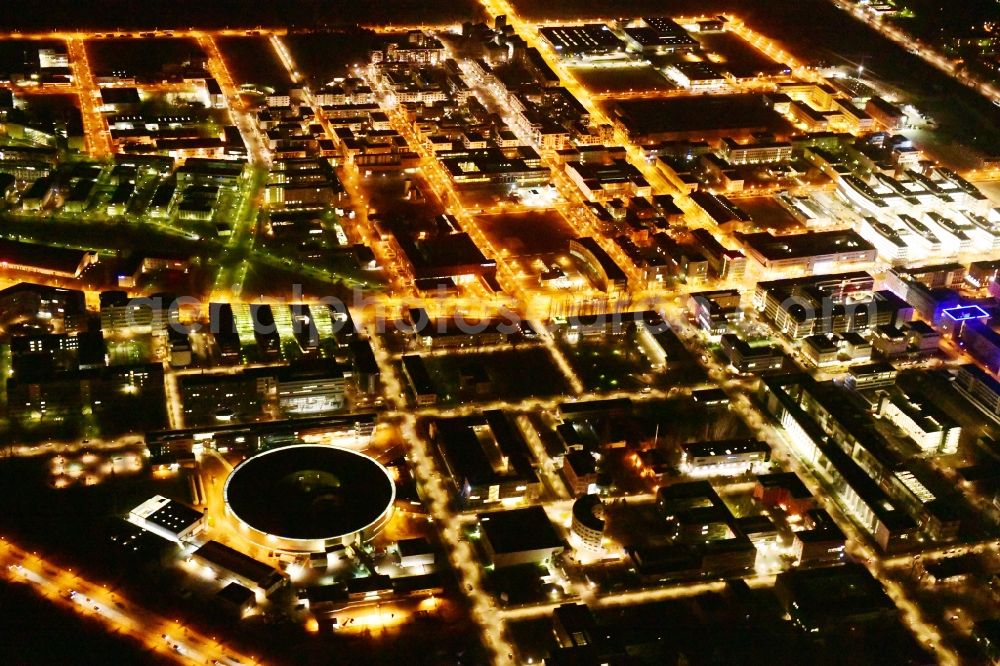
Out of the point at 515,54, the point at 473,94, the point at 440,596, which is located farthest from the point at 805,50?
the point at 440,596

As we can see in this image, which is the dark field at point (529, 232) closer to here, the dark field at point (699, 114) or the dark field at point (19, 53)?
the dark field at point (699, 114)

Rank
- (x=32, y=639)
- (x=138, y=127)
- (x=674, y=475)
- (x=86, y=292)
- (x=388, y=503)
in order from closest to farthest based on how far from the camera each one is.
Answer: (x=32, y=639), (x=388, y=503), (x=674, y=475), (x=86, y=292), (x=138, y=127)

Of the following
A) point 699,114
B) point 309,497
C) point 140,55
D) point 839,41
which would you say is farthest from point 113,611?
point 839,41

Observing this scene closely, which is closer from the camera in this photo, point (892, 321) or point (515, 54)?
point (892, 321)

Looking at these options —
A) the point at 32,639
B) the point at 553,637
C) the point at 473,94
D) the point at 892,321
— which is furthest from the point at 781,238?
the point at 32,639

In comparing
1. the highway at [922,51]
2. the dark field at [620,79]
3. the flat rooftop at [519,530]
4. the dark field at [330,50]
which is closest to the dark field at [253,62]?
the dark field at [330,50]

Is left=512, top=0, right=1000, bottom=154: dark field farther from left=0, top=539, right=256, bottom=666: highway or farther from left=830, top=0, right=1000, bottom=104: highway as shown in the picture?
left=0, top=539, right=256, bottom=666: highway

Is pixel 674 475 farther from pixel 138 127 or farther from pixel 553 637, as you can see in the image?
pixel 138 127

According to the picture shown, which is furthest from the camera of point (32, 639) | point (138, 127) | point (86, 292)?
point (138, 127)
